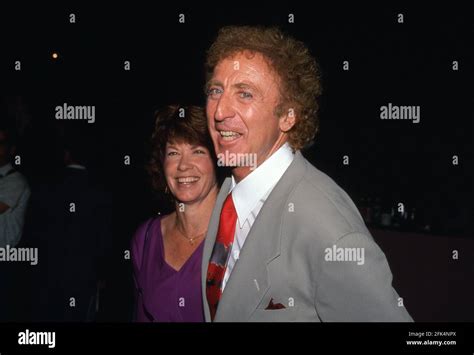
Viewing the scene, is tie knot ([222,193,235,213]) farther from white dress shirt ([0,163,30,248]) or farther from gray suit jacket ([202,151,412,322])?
white dress shirt ([0,163,30,248])

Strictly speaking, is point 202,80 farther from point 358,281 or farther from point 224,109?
point 358,281

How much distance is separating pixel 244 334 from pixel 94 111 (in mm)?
3748

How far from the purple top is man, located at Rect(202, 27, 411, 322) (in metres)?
0.35

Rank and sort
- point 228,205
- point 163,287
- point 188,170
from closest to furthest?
point 228,205
point 163,287
point 188,170

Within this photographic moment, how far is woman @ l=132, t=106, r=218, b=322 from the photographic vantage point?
2.08 metres

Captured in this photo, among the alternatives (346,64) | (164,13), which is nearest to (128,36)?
(164,13)

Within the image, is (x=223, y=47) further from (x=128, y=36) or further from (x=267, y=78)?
(x=128, y=36)

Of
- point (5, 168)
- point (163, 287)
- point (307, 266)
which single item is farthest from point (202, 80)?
point (307, 266)

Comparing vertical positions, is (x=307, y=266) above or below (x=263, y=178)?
below

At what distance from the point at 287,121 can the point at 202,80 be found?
3131 mm

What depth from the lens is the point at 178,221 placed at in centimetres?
230

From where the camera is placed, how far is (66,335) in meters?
1.94

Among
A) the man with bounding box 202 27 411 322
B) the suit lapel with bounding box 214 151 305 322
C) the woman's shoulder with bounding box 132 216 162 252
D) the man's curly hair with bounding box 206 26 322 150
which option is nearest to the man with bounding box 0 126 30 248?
the woman's shoulder with bounding box 132 216 162 252

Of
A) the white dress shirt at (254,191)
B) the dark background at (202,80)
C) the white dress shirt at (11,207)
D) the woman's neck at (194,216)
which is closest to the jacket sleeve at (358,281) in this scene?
the white dress shirt at (254,191)
